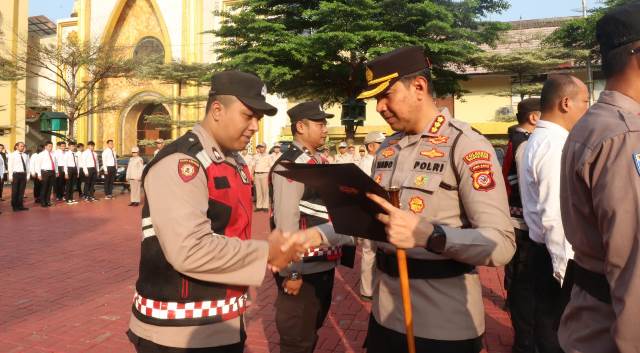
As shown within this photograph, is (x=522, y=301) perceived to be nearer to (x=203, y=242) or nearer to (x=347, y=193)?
(x=347, y=193)

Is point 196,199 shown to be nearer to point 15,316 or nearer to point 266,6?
point 15,316

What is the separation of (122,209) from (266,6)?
7.54 metres

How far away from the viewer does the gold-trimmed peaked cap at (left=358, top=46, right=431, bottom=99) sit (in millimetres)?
2086

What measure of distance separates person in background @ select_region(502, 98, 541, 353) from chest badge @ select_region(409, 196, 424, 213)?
1.98 m

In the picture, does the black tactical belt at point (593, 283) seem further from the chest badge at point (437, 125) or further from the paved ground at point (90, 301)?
the paved ground at point (90, 301)

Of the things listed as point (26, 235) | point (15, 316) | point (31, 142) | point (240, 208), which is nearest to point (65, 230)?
point (26, 235)

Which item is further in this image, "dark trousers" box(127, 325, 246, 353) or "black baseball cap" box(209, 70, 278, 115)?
"black baseball cap" box(209, 70, 278, 115)

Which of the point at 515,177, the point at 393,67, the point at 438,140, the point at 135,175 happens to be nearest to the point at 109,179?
the point at 135,175

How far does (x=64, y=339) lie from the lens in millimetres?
4207

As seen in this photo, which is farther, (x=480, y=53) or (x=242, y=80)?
(x=480, y=53)

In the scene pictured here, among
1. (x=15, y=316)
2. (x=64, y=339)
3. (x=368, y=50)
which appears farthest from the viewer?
(x=368, y=50)

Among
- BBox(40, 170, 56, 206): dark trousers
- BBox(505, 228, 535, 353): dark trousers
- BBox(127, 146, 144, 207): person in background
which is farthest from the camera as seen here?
BBox(127, 146, 144, 207): person in background

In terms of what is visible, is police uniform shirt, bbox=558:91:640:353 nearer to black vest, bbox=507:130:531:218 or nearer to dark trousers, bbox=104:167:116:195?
black vest, bbox=507:130:531:218

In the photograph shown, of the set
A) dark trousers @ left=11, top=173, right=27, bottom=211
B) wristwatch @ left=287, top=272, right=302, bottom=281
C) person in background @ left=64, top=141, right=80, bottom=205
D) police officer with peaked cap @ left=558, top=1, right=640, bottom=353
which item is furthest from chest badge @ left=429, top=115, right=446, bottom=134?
person in background @ left=64, top=141, right=80, bottom=205
